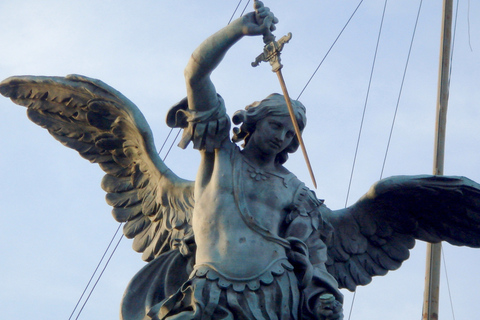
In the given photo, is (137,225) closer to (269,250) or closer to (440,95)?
(269,250)

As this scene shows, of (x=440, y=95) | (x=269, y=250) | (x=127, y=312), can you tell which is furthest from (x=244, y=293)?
(x=440, y=95)

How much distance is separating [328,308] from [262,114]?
5.37 feet

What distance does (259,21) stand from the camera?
35.1 feet

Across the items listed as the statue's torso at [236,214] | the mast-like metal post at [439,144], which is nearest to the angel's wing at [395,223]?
the statue's torso at [236,214]

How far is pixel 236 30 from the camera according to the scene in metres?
10.7

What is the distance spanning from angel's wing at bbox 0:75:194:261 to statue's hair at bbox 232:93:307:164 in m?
0.64

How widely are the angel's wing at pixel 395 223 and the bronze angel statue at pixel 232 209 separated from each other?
0.01m

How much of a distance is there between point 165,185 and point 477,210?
8.43ft

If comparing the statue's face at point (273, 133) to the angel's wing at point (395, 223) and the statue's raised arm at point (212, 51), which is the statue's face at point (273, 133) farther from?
the angel's wing at point (395, 223)

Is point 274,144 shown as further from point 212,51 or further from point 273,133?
point 212,51

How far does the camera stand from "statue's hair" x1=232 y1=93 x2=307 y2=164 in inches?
443

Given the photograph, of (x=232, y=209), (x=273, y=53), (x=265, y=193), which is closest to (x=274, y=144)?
(x=265, y=193)

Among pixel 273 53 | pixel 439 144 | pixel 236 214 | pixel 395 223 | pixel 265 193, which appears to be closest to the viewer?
pixel 273 53

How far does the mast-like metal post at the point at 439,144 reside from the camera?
46.4 ft
